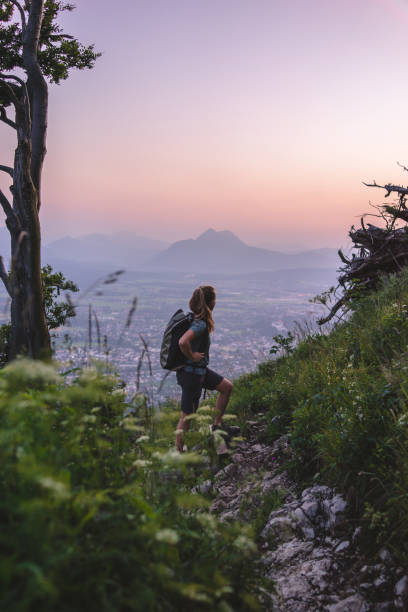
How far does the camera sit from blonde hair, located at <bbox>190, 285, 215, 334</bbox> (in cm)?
577

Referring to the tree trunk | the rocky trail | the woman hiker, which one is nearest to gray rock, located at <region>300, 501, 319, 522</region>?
the rocky trail

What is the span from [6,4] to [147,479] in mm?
13301

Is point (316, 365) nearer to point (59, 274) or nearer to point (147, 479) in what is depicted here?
point (147, 479)

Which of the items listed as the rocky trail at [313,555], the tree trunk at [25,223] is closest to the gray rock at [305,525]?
the rocky trail at [313,555]

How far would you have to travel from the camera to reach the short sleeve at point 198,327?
18.2ft

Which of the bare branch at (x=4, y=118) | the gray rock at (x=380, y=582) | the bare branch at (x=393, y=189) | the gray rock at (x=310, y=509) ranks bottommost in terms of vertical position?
the gray rock at (x=310, y=509)

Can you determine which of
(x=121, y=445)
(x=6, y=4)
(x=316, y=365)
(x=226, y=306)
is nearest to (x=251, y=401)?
(x=316, y=365)

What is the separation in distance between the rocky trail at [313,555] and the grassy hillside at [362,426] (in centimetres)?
16

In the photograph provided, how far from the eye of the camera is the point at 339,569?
2.89m

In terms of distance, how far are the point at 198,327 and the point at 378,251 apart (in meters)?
7.14

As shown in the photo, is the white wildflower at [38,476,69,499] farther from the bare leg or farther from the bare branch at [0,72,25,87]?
the bare branch at [0,72,25,87]

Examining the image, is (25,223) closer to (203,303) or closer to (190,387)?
(203,303)

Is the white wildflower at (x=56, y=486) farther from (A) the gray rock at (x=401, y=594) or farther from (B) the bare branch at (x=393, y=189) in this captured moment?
(B) the bare branch at (x=393, y=189)

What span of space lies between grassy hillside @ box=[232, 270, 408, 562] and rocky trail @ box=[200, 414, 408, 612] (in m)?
0.16
